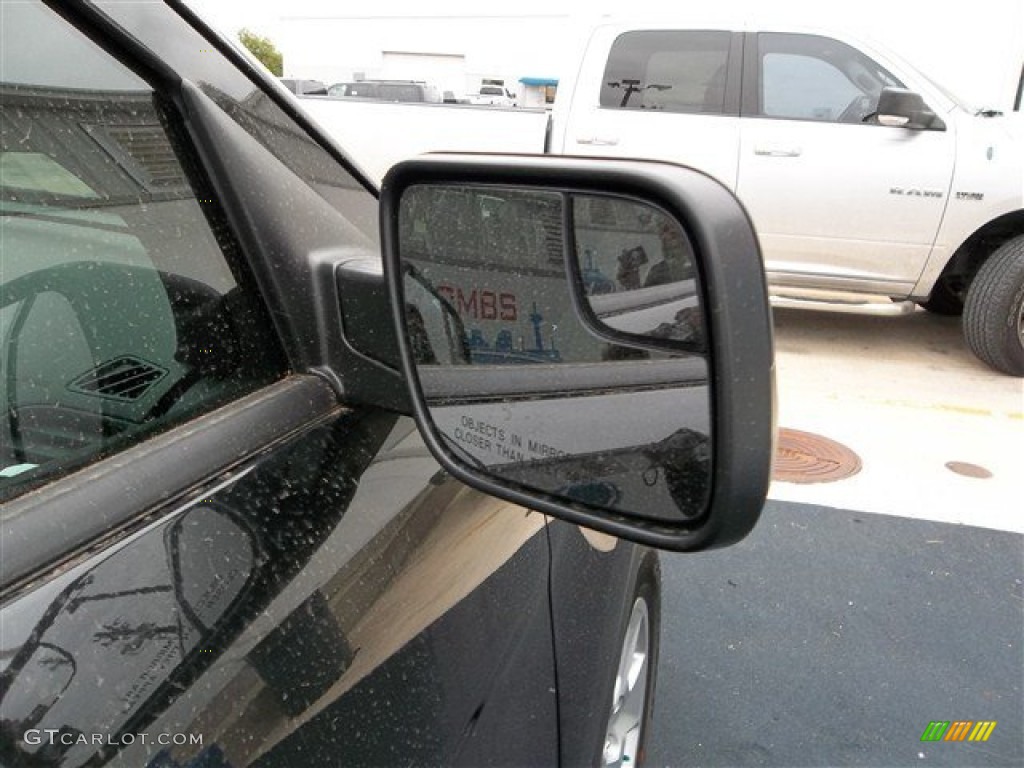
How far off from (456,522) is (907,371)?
18.3 ft

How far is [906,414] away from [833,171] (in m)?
1.83

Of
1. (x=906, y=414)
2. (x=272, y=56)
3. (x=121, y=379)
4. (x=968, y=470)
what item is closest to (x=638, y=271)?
(x=121, y=379)

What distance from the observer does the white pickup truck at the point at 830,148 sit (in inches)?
225

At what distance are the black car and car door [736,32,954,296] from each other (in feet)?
17.5

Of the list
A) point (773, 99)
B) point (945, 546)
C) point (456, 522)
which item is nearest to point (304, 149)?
point (456, 522)

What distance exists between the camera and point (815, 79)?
20.1 feet

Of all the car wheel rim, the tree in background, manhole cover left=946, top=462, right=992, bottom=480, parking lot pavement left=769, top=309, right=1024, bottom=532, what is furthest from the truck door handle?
the tree in background

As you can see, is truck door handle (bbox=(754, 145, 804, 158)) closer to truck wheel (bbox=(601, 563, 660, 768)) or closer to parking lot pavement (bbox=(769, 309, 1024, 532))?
parking lot pavement (bbox=(769, 309, 1024, 532))

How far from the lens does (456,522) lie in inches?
50.2

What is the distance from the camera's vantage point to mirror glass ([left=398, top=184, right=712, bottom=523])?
948 millimetres

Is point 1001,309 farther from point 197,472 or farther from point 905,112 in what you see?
point 197,472

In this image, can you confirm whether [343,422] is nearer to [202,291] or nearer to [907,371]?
[202,291]

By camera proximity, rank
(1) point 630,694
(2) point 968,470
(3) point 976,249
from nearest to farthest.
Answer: (1) point 630,694 → (2) point 968,470 → (3) point 976,249

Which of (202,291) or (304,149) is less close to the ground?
(304,149)
